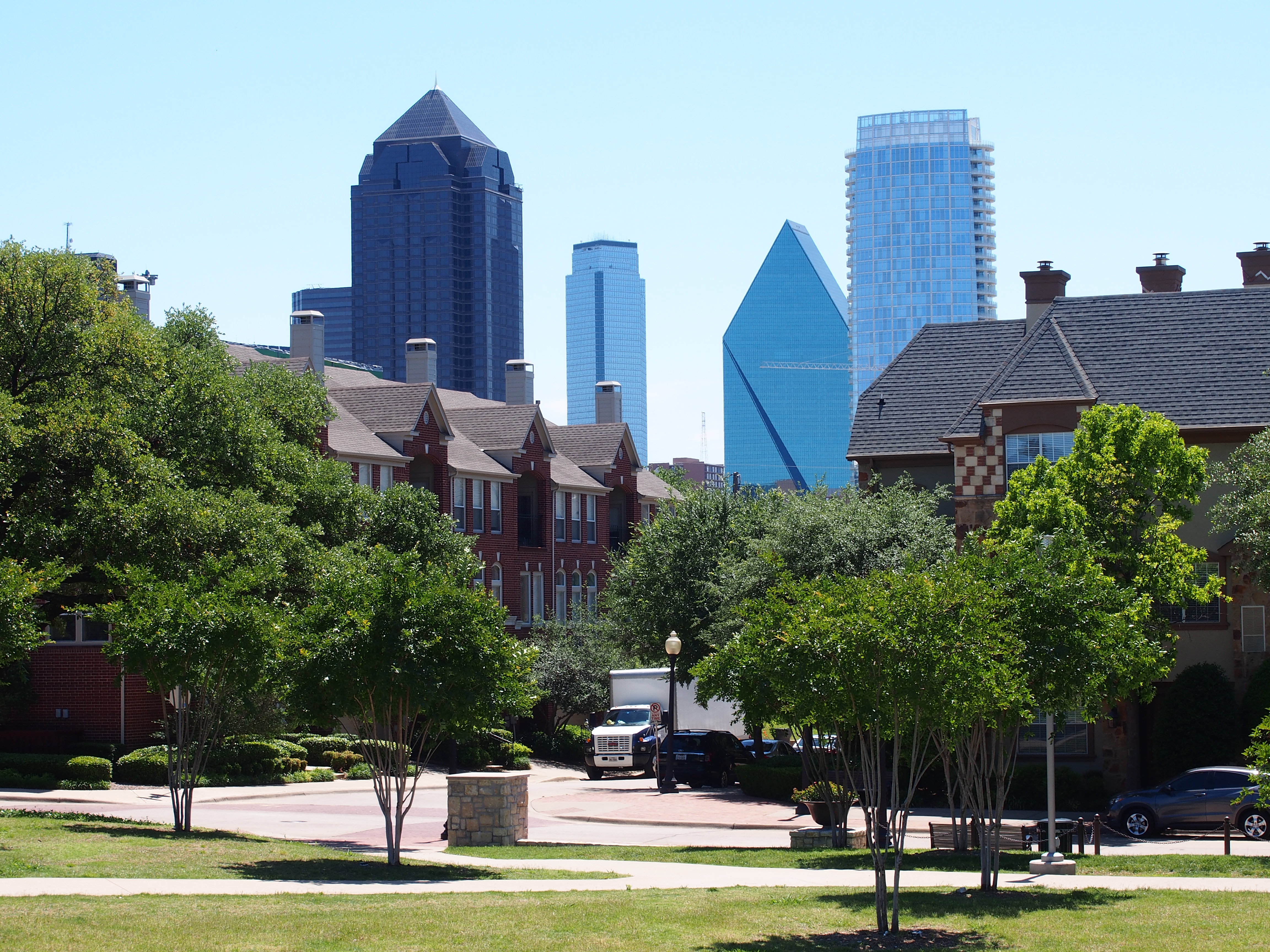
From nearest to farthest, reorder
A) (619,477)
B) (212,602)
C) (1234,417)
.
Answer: (212,602), (1234,417), (619,477)

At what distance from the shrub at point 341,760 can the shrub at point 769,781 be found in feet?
40.5

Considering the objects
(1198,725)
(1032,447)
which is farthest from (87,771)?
(1198,725)

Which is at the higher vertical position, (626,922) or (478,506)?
(478,506)

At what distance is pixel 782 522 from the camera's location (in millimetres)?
33625

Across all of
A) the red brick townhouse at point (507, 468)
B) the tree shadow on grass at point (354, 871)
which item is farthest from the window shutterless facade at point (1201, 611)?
the tree shadow on grass at point (354, 871)

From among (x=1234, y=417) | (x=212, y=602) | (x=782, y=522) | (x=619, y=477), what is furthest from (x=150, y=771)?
(x=619, y=477)

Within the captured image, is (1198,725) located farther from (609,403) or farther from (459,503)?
(609,403)

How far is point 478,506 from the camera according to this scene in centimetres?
5812

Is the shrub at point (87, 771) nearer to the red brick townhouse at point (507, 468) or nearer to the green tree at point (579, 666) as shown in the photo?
the red brick townhouse at point (507, 468)

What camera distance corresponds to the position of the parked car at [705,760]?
37.9 meters

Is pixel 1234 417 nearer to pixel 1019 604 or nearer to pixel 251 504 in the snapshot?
pixel 1019 604

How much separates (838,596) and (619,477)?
55450 millimetres

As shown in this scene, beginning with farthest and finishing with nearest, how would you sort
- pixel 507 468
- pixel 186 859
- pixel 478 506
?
pixel 507 468 < pixel 478 506 < pixel 186 859

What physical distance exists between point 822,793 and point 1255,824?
26.1ft
